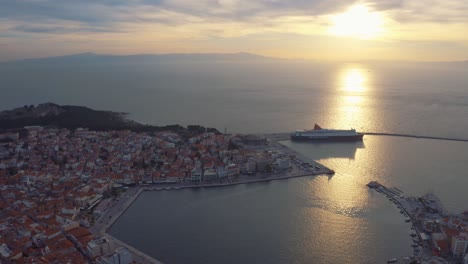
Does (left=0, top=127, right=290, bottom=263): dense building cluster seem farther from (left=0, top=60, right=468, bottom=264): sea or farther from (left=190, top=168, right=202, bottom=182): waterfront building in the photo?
(left=0, top=60, right=468, bottom=264): sea

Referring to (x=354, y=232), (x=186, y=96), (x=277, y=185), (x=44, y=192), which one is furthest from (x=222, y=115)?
(x=354, y=232)

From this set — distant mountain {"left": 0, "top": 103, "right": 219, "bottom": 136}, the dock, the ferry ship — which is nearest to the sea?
the dock

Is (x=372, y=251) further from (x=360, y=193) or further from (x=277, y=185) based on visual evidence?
(x=277, y=185)

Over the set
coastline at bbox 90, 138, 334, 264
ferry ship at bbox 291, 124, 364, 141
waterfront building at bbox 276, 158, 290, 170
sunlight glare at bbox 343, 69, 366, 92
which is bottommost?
coastline at bbox 90, 138, 334, 264

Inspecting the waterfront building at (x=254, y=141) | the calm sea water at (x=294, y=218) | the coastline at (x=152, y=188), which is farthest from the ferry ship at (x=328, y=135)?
the calm sea water at (x=294, y=218)

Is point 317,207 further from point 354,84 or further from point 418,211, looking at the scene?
point 354,84

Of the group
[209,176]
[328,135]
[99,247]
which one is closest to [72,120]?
[209,176]
